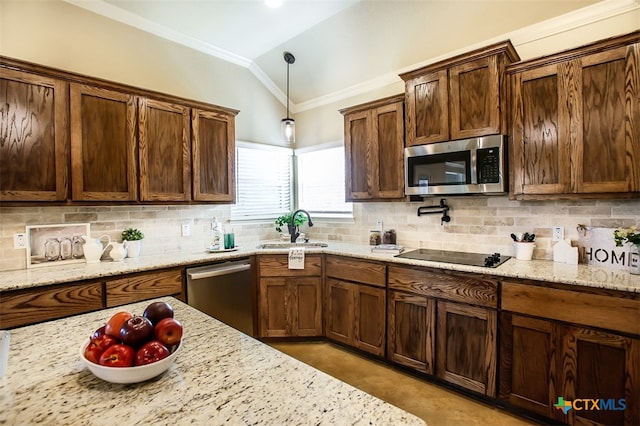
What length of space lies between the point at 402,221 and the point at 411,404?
1.68 m

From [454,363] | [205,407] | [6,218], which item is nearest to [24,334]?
[205,407]

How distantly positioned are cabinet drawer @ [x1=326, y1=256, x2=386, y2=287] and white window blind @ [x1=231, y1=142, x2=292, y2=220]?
137 centimetres

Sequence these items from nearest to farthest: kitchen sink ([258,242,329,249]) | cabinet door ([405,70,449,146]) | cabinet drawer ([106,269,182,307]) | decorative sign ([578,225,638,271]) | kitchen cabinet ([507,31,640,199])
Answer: kitchen cabinet ([507,31,640,199]) < decorative sign ([578,225,638,271]) < cabinet drawer ([106,269,182,307]) < cabinet door ([405,70,449,146]) < kitchen sink ([258,242,329,249])

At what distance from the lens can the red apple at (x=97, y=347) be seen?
900 mm

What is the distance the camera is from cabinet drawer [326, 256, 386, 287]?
2.77 metres

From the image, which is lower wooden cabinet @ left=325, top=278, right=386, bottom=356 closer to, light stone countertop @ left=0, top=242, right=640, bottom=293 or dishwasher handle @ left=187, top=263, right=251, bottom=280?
light stone countertop @ left=0, top=242, right=640, bottom=293

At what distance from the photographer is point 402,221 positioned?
3.34m

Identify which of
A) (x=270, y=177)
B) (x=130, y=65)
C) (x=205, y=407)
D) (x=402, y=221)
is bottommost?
(x=205, y=407)

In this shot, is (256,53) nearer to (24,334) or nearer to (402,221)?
(402,221)

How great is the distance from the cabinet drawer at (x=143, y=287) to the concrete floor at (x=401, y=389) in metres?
1.22

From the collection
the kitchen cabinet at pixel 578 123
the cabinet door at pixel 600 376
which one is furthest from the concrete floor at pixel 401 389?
the kitchen cabinet at pixel 578 123

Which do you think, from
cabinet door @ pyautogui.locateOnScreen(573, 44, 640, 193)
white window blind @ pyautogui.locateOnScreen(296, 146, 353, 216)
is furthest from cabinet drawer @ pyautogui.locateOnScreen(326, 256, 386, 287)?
cabinet door @ pyautogui.locateOnScreen(573, 44, 640, 193)

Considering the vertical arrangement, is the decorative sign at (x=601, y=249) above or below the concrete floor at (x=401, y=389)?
above

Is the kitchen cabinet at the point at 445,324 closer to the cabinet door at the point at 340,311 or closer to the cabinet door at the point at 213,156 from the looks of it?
the cabinet door at the point at 340,311
